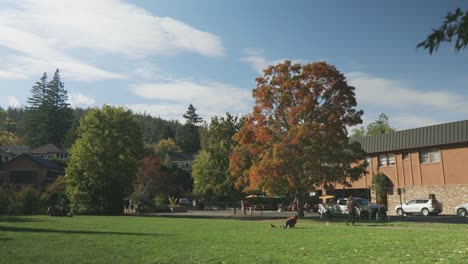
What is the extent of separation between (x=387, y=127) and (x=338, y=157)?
74837 mm

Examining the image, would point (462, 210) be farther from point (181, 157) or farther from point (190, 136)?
point (190, 136)

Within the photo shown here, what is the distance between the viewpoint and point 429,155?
4606 cm

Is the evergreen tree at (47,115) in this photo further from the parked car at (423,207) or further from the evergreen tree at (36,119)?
the parked car at (423,207)

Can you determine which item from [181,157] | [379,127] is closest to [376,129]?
[379,127]

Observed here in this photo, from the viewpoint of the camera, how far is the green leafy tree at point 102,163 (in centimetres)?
4731

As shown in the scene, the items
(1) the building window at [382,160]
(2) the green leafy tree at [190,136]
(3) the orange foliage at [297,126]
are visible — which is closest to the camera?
(3) the orange foliage at [297,126]

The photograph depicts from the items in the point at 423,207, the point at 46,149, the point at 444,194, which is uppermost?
the point at 46,149

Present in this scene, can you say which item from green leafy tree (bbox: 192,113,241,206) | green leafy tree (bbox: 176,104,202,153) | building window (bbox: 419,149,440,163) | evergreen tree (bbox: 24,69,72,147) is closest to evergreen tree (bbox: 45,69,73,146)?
evergreen tree (bbox: 24,69,72,147)

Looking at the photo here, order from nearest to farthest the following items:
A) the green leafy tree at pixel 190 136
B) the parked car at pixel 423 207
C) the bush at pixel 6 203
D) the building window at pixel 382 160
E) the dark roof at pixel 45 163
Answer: the parked car at pixel 423 207, the bush at pixel 6 203, the building window at pixel 382 160, the dark roof at pixel 45 163, the green leafy tree at pixel 190 136

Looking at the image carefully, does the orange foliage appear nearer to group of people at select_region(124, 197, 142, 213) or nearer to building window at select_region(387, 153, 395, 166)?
building window at select_region(387, 153, 395, 166)

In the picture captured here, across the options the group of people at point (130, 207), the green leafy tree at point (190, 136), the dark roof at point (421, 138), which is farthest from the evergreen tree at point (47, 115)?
the dark roof at point (421, 138)

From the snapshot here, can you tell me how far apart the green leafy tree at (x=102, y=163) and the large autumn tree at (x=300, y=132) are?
766 inches

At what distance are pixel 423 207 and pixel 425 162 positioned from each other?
8021 millimetres

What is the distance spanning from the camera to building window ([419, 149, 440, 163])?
45.3 m
